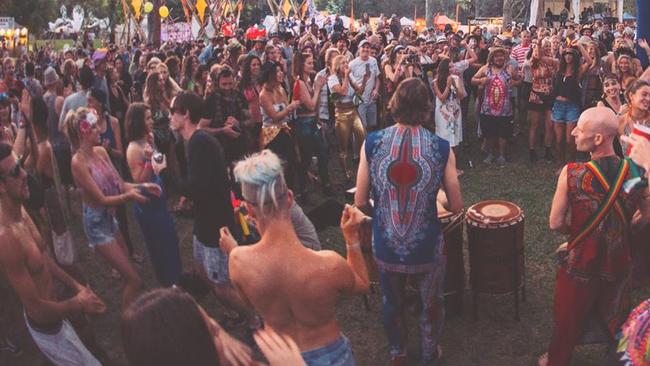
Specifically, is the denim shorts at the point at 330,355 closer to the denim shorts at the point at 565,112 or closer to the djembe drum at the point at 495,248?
the djembe drum at the point at 495,248

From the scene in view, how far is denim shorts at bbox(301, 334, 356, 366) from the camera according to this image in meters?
2.70

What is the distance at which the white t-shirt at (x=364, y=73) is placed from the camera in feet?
29.7

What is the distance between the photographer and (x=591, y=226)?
3.58m

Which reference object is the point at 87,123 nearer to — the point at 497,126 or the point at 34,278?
the point at 34,278

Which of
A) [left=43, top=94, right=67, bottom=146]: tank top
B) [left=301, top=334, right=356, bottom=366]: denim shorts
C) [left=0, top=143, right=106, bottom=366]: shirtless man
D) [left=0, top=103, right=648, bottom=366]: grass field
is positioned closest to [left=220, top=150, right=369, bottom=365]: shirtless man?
[left=301, top=334, right=356, bottom=366]: denim shorts

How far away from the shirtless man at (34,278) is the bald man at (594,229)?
106 inches

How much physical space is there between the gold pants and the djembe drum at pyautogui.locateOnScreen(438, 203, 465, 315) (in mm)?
3733

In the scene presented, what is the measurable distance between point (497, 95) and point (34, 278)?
7090mm

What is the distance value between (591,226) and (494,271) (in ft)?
4.36

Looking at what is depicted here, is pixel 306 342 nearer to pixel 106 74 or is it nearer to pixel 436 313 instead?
pixel 436 313

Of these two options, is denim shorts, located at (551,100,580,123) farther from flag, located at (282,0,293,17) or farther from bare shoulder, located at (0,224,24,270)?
flag, located at (282,0,293,17)

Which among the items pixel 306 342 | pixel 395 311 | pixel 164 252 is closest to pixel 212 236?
pixel 164 252

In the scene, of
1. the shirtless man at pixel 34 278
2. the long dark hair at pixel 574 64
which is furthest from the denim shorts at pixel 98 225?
the long dark hair at pixel 574 64

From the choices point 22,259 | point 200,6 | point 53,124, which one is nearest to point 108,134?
point 53,124
